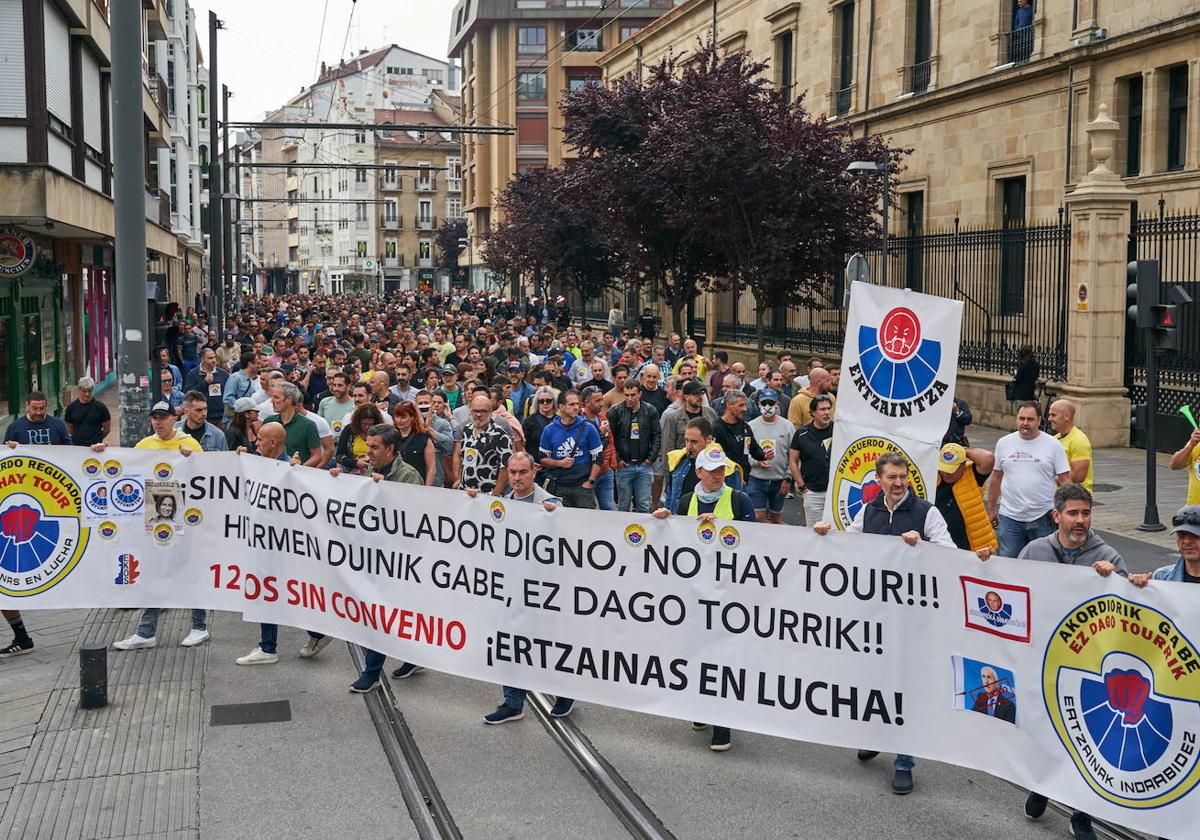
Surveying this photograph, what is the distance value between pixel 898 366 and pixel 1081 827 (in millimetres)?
3352

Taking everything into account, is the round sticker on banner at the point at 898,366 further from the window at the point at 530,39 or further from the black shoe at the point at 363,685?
the window at the point at 530,39

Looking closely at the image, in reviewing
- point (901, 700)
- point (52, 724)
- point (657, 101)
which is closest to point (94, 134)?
point (657, 101)

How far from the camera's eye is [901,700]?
6.84 meters

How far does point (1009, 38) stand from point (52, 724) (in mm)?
25869

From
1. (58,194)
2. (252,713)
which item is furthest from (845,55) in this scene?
(252,713)

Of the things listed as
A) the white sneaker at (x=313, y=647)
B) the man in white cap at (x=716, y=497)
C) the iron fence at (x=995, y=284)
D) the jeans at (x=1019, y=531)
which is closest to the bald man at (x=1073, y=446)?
the jeans at (x=1019, y=531)

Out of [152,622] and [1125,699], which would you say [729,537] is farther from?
[152,622]

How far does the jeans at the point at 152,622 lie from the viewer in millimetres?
9781

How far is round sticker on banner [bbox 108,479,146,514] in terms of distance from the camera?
377 inches

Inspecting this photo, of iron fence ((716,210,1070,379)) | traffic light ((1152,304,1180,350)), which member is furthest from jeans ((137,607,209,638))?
iron fence ((716,210,1070,379))

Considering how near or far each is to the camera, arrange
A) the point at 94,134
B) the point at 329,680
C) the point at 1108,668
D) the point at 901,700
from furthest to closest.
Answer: the point at 94,134 < the point at 329,680 < the point at 901,700 < the point at 1108,668

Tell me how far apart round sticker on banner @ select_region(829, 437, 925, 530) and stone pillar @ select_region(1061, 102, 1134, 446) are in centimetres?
1264

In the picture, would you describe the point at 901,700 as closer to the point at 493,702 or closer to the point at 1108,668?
the point at 1108,668

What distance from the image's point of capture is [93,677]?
8.22 m
